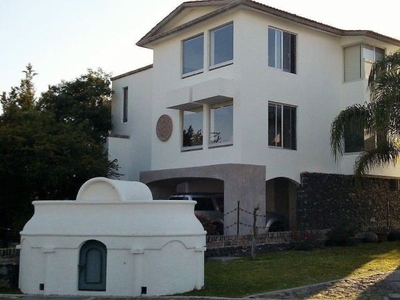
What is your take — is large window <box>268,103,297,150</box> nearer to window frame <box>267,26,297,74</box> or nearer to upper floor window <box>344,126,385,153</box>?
window frame <box>267,26,297,74</box>

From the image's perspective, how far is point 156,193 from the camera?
25.4m

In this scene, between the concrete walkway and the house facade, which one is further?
the house facade

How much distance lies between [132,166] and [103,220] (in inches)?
549

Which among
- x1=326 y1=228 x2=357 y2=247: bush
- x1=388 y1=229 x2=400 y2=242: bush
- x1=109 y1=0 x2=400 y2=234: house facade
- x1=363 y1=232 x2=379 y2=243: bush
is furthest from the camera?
x1=388 y1=229 x2=400 y2=242: bush

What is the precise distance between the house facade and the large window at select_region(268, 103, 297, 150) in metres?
0.04

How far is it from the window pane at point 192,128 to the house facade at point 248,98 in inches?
1.5

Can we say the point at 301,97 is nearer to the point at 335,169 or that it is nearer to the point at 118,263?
the point at 335,169

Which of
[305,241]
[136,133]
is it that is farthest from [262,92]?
[136,133]

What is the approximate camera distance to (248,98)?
68.9ft

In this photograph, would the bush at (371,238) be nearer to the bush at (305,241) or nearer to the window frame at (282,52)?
the bush at (305,241)

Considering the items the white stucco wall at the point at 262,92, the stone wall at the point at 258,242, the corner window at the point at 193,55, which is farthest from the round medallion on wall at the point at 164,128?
the stone wall at the point at 258,242

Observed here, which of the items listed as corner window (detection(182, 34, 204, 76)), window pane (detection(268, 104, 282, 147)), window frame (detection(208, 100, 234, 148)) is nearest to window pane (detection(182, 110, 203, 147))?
window frame (detection(208, 100, 234, 148))

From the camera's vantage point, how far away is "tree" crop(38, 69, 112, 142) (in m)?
28.3

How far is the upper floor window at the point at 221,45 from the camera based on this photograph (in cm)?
2162
